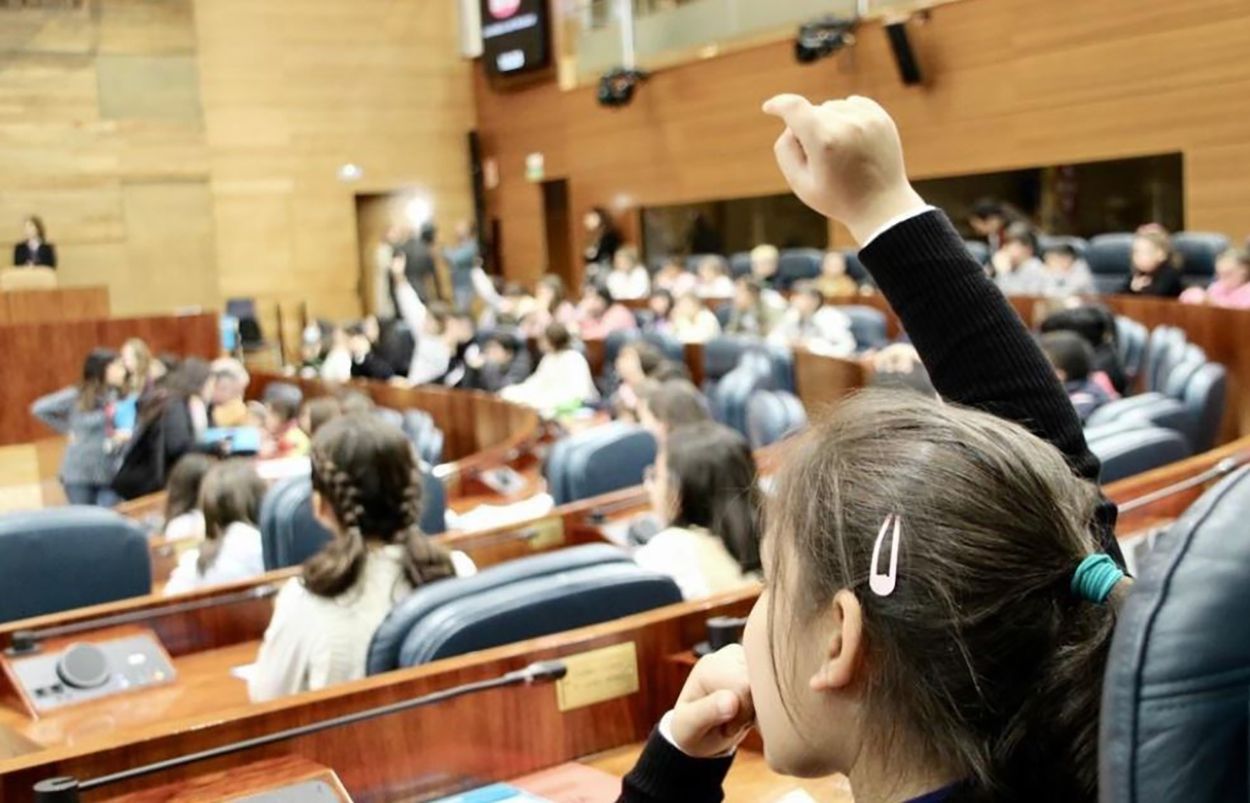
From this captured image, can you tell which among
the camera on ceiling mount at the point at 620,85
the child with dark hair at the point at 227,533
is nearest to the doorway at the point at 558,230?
the camera on ceiling mount at the point at 620,85

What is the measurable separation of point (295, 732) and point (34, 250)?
12.7 m

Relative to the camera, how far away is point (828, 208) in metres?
1.29

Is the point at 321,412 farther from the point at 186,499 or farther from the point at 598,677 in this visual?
the point at 598,677

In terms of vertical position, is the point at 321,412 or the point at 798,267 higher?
the point at 798,267

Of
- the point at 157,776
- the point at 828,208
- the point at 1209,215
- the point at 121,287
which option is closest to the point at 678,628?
the point at 157,776

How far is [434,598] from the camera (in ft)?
6.70

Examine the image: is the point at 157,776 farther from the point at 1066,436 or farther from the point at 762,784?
the point at 1066,436

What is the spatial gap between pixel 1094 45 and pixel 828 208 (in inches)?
350

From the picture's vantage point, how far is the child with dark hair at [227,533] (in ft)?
11.8

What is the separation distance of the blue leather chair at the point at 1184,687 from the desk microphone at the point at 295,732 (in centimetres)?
113

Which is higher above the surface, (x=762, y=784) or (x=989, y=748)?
(x=989, y=748)

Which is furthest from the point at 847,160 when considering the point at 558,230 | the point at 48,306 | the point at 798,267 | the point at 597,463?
the point at 558,230

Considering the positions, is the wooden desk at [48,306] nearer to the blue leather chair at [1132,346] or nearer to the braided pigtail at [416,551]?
the blue leather chair at [1132,346]

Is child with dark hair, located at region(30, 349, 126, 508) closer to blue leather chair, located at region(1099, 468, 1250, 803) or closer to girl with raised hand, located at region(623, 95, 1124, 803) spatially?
girl with raised hand, located at region(623, 95, 1124, 803)
